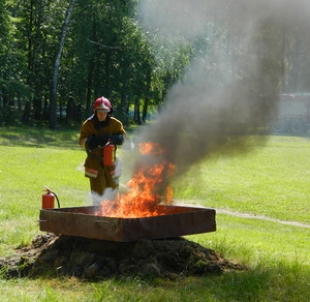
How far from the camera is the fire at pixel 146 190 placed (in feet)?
33.0

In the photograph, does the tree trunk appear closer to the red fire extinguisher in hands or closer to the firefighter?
the firefighter

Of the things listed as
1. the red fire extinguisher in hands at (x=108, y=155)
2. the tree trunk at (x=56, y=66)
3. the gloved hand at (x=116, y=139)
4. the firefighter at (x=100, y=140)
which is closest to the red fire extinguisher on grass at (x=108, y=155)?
the red fire extinguisher in hands at (x=108, y=155)

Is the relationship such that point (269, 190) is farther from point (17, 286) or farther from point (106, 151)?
point (17, 286)

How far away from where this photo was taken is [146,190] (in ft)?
33.6

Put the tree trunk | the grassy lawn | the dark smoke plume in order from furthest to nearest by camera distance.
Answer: the tree trunk < the dark smoke plume < the grassy lawn

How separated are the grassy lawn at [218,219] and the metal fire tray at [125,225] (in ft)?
2.19

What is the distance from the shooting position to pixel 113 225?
8.66 m

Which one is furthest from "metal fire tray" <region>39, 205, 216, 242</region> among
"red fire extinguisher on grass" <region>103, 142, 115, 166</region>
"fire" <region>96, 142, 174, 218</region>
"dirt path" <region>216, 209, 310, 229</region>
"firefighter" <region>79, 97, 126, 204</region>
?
"dirt path" <region>216, 209, 310, 229</region>

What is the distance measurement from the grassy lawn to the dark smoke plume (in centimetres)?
38

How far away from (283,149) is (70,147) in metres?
9.85

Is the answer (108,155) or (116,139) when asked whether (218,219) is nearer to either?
(116,139)

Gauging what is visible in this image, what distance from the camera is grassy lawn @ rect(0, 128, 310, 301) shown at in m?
7.79

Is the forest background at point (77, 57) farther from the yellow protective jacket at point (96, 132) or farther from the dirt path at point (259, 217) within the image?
the yellow protective jacket at point (96, 132)

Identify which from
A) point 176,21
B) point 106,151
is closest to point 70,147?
point 176,21
